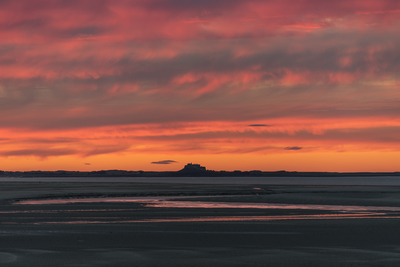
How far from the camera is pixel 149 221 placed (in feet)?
103

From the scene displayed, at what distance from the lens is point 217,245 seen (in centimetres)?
2130

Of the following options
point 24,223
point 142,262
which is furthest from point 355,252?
point 24,223

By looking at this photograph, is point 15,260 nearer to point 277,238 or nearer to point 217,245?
point 217,245

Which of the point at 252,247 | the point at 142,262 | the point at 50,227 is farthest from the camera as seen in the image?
the point at 50,227

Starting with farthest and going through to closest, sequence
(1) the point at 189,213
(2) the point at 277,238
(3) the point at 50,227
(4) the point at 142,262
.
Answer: (1) the point at 189,213 < (3) the point at 50,227 < (2) the point at 277,238 < (4) the point at 142,262

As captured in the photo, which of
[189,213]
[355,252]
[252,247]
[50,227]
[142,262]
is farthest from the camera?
[189,213]

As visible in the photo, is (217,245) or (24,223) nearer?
(217,245)

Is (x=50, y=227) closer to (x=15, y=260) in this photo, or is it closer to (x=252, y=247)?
(x=15, y=260)

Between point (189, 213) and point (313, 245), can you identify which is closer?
point (313, 245)

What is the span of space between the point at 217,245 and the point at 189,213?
1667 cm

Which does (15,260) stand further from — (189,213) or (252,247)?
(189,213)

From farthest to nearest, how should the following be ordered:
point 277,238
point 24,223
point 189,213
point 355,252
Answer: point 189,213 → point 24,223 → point 277,238 → point 355,252

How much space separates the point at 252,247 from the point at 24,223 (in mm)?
15762

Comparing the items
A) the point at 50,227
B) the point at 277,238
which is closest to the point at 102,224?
the point at 50,227
